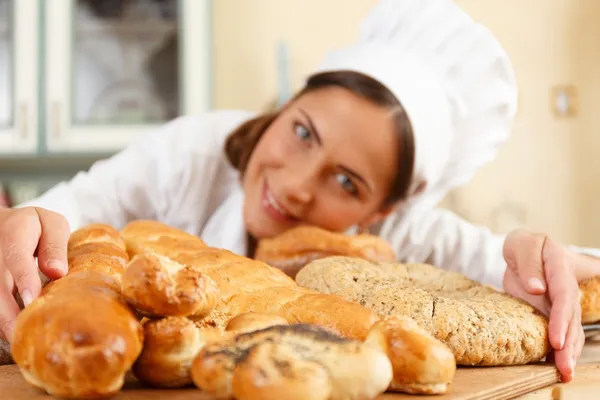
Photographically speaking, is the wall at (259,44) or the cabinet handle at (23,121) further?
the wall at (259,44)

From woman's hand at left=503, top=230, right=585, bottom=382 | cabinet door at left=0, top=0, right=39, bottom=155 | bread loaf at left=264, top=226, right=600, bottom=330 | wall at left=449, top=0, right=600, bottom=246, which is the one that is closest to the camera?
woman's hand at left=503, top=230, right=585, bottom=382

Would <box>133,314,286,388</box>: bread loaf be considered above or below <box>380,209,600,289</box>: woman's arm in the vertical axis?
above

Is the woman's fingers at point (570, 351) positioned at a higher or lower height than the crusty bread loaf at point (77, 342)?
lower

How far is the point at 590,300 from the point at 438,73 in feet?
1.79

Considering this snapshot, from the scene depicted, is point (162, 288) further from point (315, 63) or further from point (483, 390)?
point (315, 63)

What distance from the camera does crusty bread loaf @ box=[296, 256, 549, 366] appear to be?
1.66 feet

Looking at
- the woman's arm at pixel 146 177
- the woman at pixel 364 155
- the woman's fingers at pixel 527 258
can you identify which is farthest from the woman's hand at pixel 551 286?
the woman's arm at pixel 146 177

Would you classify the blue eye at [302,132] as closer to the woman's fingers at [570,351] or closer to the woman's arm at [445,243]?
the woman's arm at [445,243]

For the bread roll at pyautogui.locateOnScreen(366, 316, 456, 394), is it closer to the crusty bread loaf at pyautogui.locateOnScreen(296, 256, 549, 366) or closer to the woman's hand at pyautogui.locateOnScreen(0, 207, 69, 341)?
the crusty bread loaf at pyautogui.locateOnScreen(296, 256, 549, 366)

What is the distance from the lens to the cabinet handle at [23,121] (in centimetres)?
220

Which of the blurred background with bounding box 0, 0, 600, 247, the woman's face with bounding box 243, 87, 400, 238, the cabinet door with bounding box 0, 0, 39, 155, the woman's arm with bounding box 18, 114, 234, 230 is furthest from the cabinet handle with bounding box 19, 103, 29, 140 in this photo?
the woman's face with bounding box 243, 87, 400, 238

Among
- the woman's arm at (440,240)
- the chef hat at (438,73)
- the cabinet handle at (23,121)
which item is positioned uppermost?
the chef hat at (438,73)

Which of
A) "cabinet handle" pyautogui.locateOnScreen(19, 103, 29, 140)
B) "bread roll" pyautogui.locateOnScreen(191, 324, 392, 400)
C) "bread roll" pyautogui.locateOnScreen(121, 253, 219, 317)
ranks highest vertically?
"bread roll" pyautogui.locateOnScreen(121, 253, 219, 317)

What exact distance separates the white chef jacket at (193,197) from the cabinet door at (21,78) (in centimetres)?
101
